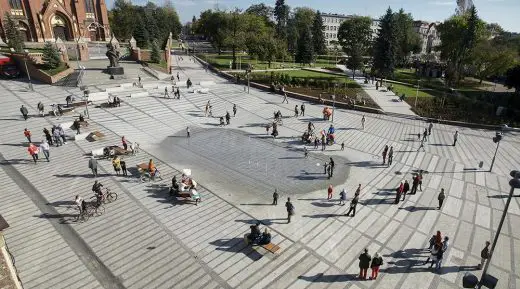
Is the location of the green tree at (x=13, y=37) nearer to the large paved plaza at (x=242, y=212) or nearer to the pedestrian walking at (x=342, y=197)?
the large paved plaza at (x=242, y=212)

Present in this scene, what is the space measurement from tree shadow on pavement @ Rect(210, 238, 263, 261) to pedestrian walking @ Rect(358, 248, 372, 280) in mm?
3614

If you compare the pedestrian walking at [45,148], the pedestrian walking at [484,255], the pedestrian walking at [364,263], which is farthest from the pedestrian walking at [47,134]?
the pedestrian walking at [484,255]

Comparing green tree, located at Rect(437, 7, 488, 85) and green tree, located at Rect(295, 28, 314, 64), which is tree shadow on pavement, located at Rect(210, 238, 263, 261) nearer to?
green tree, located at Rect(295, 28, 314, 64)

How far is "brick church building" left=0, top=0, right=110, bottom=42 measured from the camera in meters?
56.1

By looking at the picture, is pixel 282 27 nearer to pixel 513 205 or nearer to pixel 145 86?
pixel 145 86

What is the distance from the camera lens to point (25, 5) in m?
56.3

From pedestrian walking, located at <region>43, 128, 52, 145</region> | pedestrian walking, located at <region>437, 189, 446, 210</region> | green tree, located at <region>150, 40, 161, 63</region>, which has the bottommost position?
pedestrian walking, located at <region>437, 189, 446, 210</region>

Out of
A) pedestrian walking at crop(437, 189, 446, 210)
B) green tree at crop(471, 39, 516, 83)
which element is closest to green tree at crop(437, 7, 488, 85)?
green tree at crop(471, 39, 516, 83)

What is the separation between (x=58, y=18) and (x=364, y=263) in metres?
69.4

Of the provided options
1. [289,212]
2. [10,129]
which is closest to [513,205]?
[289,212]

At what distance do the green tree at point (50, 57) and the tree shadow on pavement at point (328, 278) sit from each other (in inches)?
1490

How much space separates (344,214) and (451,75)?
5325cm

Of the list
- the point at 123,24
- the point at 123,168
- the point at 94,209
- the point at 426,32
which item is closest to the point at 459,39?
the point at 123,168

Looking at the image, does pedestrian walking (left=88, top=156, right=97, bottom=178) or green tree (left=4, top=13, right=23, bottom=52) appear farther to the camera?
green tree (left=4, top=13, right=23, bottom=52)
